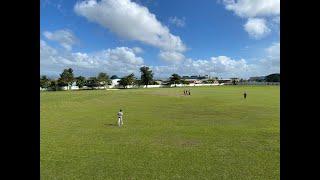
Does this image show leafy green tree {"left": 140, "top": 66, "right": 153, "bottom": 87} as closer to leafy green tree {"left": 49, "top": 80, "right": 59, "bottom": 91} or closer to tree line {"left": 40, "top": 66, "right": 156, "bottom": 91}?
tree line {"left": 40, "top": 66, "right": 156, "bottom": 91}

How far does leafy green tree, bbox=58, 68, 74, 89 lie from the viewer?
111875 millimetres

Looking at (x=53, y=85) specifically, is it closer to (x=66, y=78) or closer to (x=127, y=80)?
(x=66, y=78)

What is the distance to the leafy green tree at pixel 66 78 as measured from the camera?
112 m

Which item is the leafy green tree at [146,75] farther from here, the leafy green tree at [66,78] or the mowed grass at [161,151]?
the mowed grass at [161,151]

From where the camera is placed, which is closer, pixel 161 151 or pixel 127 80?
pixel 161 151

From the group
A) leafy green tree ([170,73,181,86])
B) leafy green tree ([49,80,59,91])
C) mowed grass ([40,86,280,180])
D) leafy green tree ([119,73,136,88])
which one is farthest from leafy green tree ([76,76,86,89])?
mowed grass ([40,86,280,180])

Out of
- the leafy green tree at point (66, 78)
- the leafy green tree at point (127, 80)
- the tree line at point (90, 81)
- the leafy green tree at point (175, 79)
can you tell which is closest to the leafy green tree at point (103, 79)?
the tree line at point (90, 81)

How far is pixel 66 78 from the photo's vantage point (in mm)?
113625

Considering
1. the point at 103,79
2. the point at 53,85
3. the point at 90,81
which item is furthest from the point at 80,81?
the point at 53,85
